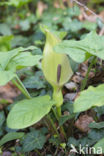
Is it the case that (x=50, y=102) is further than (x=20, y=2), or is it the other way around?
(x=20, y=2)

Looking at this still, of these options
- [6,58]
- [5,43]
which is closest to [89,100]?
[6,58]

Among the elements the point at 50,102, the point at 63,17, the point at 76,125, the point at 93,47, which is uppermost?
the point at 93,47

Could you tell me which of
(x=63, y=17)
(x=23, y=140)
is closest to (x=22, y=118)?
(x=23, y=140)

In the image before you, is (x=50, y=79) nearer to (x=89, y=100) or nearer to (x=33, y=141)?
(x=89, y=100)

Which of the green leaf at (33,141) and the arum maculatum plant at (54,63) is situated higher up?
the arum maculatum plant at (54,63)

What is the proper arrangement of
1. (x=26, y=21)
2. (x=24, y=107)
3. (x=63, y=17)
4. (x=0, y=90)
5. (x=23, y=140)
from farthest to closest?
(x=26, y=21) < (x=63, y=17) < (x=0, y=90) < (x=23, y=140) < (x=24, y=107)

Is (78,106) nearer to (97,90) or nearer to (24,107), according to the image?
(97,90)

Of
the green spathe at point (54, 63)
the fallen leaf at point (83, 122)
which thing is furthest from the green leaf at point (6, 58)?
the fallen leaf at point (83, 122)

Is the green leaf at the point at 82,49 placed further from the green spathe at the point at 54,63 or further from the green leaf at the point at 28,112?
the green leaf at the point at 28,112
